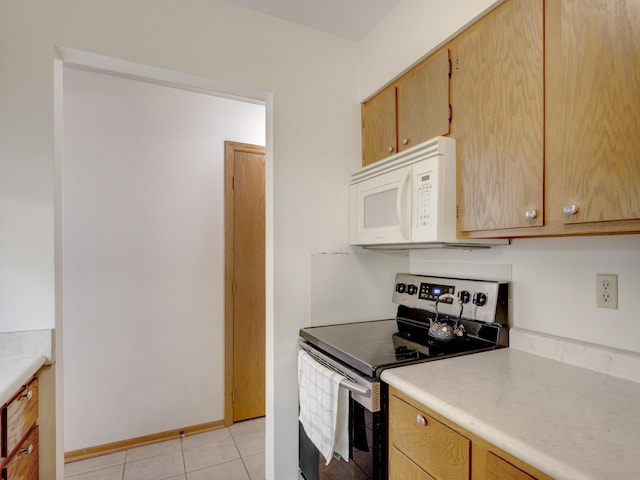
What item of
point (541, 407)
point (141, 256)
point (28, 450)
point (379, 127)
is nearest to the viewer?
point (541, 407)

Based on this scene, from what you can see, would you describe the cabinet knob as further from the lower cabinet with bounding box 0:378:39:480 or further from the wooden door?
the wooden door

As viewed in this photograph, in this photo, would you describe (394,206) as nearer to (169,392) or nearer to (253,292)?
(253,292)

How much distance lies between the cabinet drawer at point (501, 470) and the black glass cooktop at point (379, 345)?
0.44 m

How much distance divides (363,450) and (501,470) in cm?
57

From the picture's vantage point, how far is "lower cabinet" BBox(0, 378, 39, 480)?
3.51ft

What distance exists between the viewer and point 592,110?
965 millimetres

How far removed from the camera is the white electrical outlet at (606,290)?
1.17 m

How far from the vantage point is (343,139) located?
196cm

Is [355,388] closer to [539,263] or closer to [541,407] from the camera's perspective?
[541,407]

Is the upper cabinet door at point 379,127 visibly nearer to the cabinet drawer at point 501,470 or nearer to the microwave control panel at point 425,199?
the microwave control panel at point 425,199

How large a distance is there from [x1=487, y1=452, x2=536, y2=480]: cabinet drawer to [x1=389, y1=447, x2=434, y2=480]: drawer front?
9.2 inches

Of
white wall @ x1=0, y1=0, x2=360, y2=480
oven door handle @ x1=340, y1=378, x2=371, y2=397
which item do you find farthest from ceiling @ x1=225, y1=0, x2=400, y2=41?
oven door handle @ x1=340, y1=378, x2=371, y2=397

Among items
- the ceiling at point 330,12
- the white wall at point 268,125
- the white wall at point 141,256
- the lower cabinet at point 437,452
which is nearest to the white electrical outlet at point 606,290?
the lower cabinet at point 437,452

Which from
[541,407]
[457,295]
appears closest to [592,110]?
[541,407]
